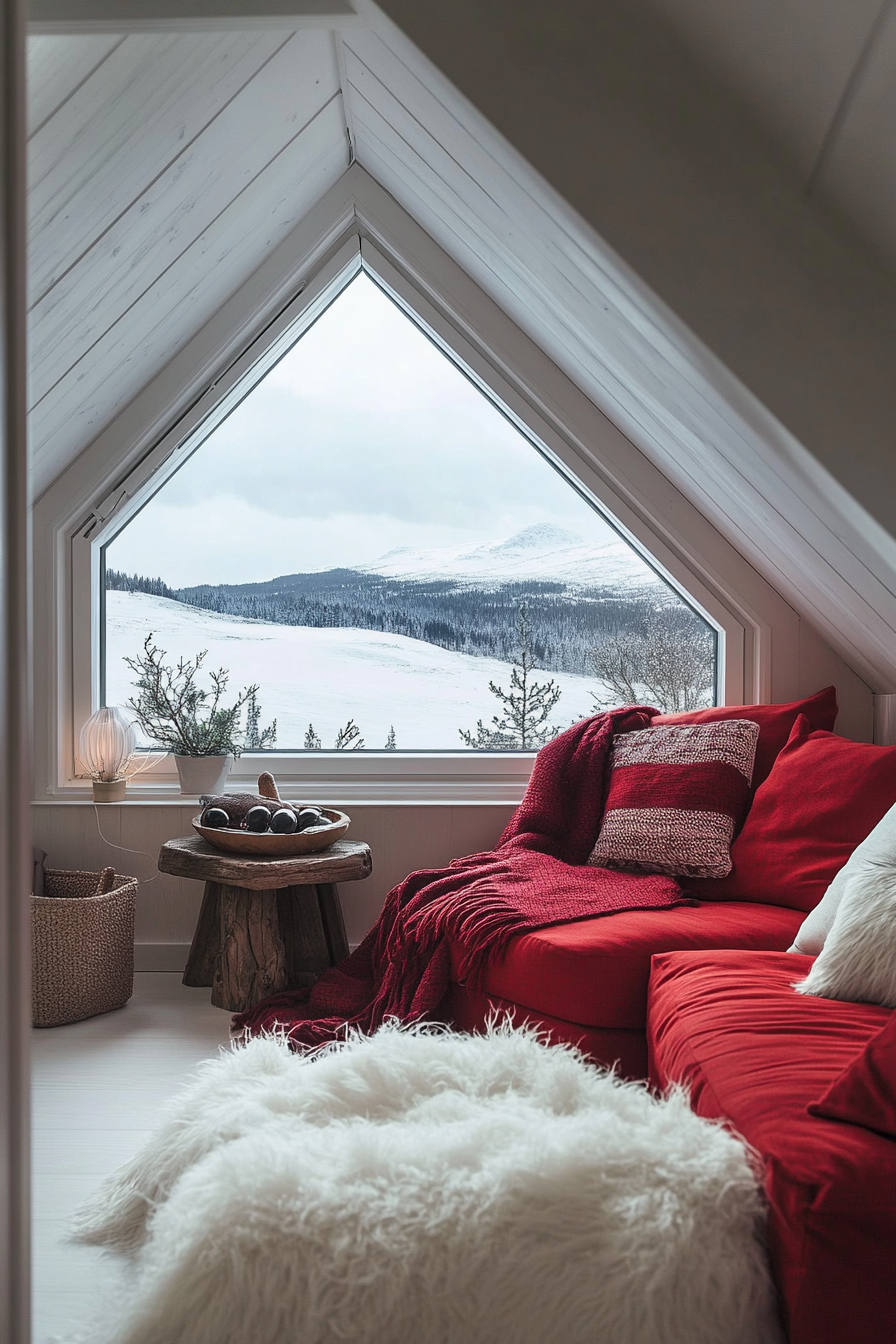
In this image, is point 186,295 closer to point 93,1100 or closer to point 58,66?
point 58,66

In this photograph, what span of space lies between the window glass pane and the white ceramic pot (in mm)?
266

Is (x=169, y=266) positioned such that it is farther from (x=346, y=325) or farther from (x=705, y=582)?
(x=705, y=582)

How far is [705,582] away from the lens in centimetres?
313

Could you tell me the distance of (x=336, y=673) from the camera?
3.28 m

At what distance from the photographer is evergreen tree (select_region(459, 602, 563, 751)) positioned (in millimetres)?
3252

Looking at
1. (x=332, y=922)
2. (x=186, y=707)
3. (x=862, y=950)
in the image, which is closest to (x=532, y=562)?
(x=186, y=707)

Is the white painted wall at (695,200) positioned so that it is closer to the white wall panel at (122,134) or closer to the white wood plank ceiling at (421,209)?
the white wood plank ceiling at (421,209)

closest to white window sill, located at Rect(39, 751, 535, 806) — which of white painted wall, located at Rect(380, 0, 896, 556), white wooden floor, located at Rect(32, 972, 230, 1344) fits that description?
white wooden floor, located at Rect(32, 972, 230, 1344)

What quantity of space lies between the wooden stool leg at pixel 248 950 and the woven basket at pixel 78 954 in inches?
11.3

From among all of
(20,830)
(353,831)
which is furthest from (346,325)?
(20,830)

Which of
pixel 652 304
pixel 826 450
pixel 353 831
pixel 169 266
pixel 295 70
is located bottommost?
pixel 353 831

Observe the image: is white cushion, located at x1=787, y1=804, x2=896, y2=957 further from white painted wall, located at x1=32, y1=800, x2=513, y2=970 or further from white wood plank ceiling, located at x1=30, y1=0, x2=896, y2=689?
white painted wall, located at x1=32, y1=800, x2=513, y2=970

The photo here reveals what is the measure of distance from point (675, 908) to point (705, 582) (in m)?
1.30

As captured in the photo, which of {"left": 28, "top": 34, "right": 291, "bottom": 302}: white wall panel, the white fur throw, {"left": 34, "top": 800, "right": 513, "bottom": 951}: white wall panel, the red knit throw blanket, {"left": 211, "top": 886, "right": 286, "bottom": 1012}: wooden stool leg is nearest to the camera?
the white fur throw
